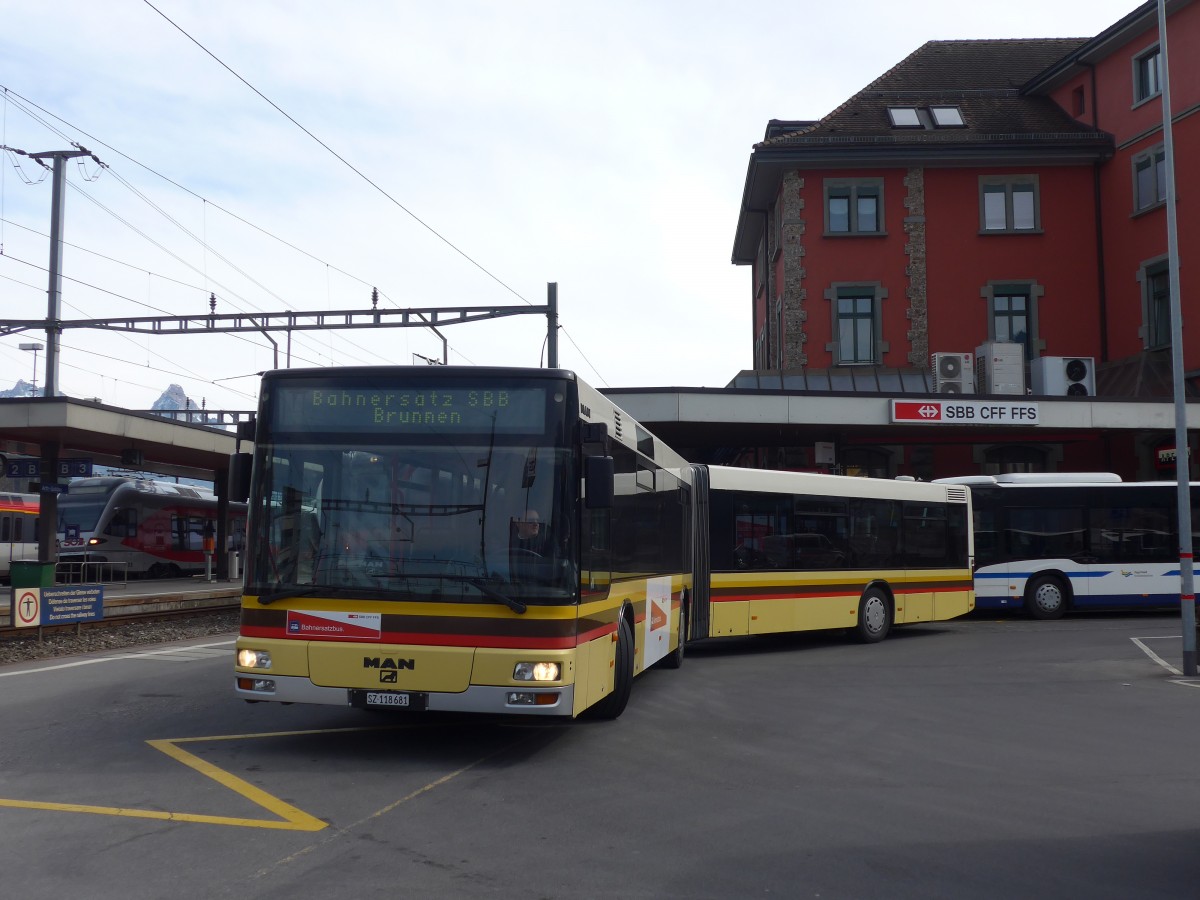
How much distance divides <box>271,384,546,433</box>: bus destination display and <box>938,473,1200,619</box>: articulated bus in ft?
53.6

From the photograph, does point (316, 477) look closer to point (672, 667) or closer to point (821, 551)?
point (672, 667)

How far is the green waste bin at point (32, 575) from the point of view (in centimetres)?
1933

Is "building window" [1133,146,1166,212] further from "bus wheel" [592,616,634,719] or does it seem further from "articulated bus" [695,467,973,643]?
"bus wheel" [592,616,634,719]

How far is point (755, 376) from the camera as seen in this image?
3256 cm

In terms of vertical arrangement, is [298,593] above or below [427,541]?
below

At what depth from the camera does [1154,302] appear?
32.3m

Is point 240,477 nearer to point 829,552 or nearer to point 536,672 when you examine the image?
point 536,672

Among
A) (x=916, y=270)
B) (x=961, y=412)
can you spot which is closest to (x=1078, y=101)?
(x=916, y=270)

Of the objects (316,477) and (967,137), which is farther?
(967,137)

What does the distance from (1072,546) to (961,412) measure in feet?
15.8

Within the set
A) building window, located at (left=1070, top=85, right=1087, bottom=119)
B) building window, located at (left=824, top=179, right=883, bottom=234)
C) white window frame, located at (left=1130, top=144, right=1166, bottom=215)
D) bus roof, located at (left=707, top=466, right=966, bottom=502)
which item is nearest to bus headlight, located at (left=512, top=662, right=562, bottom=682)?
bus roof, located at (left=707, top=466, right=966, bottom=502)

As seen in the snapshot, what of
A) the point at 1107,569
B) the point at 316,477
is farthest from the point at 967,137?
the point at 316,477

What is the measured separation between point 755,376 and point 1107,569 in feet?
38.7

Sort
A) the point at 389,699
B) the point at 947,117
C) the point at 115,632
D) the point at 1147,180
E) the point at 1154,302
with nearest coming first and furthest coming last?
the point at 389,699 → the point at 115,632 → the point at 1154,302 → the point at 1147,180 → the point at 947,117
